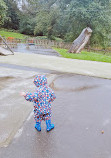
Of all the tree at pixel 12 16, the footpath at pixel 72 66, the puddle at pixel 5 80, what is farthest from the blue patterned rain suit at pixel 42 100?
the tree at pixel 12 16

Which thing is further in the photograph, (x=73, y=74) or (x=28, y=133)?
→ (x=73, y=74)

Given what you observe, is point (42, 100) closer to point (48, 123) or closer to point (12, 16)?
point (48, 123)

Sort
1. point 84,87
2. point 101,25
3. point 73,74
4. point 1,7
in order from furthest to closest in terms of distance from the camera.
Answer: point 101,25 → point 1,7 → point 73,74 → point 84,87

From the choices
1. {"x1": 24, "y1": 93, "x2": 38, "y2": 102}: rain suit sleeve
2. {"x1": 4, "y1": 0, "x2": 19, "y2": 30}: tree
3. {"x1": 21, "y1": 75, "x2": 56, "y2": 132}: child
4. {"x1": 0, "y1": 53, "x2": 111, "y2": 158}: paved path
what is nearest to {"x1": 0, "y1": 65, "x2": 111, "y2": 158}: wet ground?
{"x1": 0, "y1": 53, "x2": 111, "y2": 158}: paved path

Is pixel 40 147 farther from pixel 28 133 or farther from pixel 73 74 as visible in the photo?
pixel 73 74

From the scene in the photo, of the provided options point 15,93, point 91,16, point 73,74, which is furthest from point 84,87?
point 91,16

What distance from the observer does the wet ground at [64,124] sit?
232 centimetres

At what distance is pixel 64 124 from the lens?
9.95 ft

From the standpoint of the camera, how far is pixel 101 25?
23.5 m

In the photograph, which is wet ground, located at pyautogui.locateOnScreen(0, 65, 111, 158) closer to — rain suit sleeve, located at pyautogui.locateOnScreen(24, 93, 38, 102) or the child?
the child

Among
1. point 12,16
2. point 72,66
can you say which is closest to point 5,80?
point 72,66

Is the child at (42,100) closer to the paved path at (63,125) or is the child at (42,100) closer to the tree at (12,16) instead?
the paved path at (63,125)

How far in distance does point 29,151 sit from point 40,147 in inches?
7.1

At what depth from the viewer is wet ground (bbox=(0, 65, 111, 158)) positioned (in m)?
2.32
